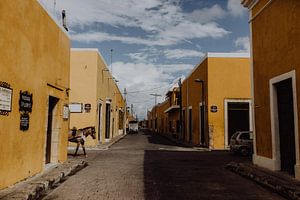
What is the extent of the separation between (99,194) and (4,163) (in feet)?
7.48

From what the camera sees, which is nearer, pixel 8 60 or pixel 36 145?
pixel 8 60

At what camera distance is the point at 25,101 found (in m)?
8.87

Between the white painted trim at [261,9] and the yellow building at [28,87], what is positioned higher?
the white painted trim at [261,9]

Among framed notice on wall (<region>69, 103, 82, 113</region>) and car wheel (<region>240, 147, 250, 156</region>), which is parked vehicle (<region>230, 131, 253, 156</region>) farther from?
framed notice on wall (<region>69, 103, 82, 113</region>)

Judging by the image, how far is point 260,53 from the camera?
12141 millimetres

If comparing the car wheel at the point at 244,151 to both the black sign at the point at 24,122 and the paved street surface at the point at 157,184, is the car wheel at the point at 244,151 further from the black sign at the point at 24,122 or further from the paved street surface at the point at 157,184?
the black sign at the point at 24,122

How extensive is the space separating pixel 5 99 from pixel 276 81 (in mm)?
7874

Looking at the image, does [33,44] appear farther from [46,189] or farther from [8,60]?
[46,189]

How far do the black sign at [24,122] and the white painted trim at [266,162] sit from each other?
24.8 feet

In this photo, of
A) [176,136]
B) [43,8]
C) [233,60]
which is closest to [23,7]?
[43,8]

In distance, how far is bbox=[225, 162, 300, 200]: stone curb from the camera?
25.4 feet

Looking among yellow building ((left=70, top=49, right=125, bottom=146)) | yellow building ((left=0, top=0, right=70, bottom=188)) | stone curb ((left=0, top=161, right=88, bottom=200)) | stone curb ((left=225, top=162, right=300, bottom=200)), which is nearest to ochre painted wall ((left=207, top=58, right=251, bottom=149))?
yellow building ((left=70, top=49, right=125, bottom=146))

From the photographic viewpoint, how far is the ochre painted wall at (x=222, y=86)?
23.3m

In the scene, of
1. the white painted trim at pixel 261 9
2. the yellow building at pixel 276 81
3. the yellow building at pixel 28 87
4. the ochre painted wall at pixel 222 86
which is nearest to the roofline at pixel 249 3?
the yellow building at pixel 276 81
